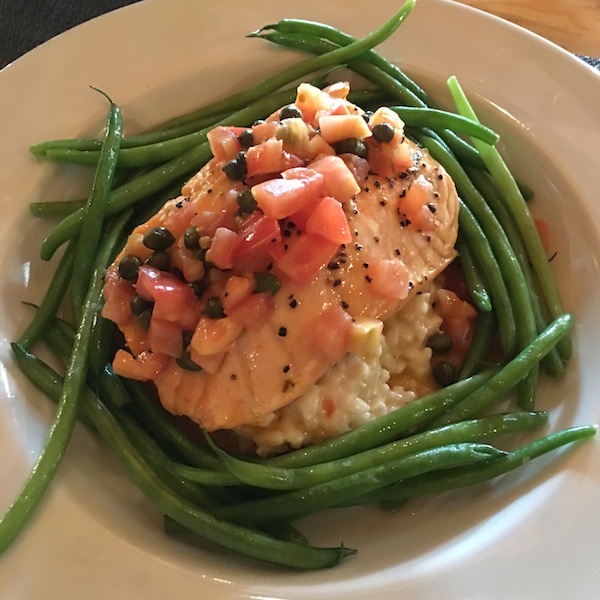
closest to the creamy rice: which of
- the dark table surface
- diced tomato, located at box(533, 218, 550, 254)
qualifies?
diced tomato, located at box(533, 218, 550, 254)

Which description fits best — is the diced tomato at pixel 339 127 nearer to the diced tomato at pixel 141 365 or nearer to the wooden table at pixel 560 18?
the diced tomato at pixel 141 365

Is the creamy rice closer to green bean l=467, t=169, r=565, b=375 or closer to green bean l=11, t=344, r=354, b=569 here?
green bean l=11, t=344, r=354, b=569

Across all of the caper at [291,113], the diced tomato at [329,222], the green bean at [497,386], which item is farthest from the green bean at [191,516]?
the caper at [291,113]

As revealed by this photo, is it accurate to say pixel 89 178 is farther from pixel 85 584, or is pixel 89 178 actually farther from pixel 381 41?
pixel 85 584

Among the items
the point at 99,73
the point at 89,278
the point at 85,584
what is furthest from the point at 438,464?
the point at 99,73

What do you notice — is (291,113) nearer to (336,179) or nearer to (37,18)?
(336,179)

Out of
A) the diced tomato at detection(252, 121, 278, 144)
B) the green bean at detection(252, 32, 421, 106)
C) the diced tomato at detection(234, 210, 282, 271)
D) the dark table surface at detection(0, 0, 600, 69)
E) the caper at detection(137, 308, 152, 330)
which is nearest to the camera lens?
the diced tomato at detection(234, 210, 282, 271)
